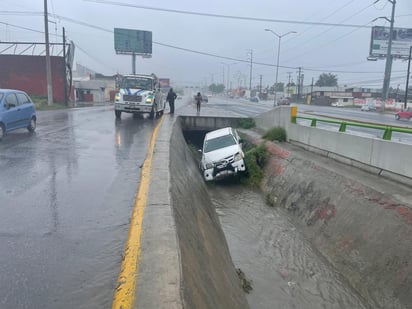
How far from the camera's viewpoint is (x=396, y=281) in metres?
5.91

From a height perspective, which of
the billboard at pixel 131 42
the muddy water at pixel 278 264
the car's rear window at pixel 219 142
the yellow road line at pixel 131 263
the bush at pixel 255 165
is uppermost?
the billboard at pixel 131 42

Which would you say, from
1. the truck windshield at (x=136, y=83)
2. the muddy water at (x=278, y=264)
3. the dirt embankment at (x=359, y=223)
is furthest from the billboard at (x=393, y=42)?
the muddy water at (x=278, y=264)

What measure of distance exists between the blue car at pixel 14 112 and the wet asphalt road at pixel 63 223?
8.15ft

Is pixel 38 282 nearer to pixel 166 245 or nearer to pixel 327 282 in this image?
pixel 166 245

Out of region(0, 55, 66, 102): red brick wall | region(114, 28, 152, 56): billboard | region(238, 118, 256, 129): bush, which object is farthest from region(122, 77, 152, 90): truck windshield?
region(114, 28, 152, 56): billboard

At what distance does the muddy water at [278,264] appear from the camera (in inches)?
260

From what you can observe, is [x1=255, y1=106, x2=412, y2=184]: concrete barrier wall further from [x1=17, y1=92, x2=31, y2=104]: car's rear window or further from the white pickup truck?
[x1=17, y1=92, x2=31, y2=104]: car's rear window

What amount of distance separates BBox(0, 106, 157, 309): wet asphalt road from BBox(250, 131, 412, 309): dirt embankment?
4.71m

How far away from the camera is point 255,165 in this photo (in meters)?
15.7

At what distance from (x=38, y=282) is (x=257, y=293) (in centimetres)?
461

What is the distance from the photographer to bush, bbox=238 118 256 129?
23234 mm

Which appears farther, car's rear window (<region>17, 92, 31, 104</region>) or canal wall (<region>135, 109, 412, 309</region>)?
car's rear window (<region>17, 92, 31, 104</region>)

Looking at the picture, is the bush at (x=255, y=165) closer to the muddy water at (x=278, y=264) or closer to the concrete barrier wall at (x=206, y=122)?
the muddy water at (x=278, y=264)

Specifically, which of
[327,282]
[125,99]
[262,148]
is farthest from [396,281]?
[125,99]
